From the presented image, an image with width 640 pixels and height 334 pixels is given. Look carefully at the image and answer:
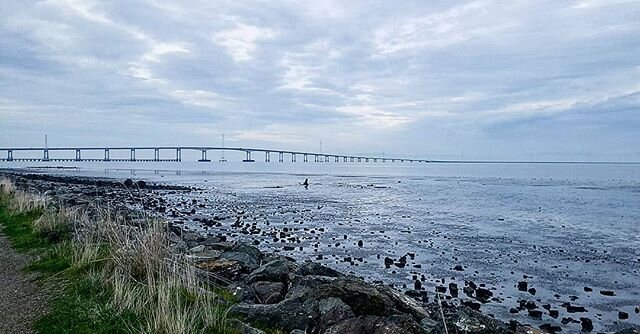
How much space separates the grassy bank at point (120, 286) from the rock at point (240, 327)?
158mm

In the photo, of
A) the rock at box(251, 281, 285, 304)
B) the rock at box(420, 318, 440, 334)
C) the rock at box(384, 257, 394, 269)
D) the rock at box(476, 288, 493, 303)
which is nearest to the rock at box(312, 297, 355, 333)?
the rock at box(420, 318, 440, 334)

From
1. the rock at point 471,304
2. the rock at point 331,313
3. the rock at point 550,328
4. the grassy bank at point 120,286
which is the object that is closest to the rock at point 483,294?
the rock at point 471,304

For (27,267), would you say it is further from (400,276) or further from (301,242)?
(301,242)

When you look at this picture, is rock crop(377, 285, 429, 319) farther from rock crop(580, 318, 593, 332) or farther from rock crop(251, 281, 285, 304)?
rock crop(580, 318, 593, 332)

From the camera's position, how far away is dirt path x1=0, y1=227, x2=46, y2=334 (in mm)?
7262

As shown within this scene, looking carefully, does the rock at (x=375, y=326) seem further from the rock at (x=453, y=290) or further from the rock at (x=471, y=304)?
the rock at (x=453, y=290)

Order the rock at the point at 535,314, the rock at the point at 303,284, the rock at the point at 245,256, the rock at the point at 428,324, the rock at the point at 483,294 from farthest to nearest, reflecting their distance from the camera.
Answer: the rock at the point at 483,294 < the rock at the point at 535,314 < the rock at the point at 245,256 < the rock at the point at 303,284 < the rock at the point at 428,324

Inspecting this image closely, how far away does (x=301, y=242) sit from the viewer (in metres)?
23.0

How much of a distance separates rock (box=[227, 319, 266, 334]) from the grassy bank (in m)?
0.16

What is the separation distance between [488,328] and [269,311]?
3.42 m

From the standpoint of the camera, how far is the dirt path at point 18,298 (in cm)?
726

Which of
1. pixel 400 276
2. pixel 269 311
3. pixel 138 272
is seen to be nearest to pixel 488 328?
pixel 269 311

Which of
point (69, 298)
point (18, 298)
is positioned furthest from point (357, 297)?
point (18, 298)

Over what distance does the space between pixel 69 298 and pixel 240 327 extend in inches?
133
